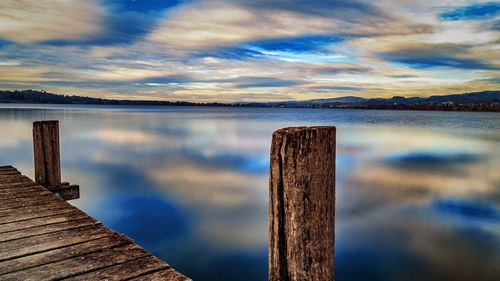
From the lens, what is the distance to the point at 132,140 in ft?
91.4

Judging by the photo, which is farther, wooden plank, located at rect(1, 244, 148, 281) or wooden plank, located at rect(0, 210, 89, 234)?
wooden plank, located at rect(0, 210, 89, 234)

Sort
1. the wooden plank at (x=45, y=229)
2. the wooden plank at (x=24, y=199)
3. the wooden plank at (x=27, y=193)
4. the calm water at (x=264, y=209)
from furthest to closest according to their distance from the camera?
the calm water at (x=264, y=209), the wooden plank at (x=27, y=193), the wooden plank at (x=24, y=199), the wooden plank at (x=45, y=229)

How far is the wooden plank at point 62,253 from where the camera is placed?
10.3 feet

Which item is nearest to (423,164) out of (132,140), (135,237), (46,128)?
(135,237)

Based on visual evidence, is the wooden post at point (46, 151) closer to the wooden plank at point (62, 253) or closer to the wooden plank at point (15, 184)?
the wooden plank at point (15, 184)

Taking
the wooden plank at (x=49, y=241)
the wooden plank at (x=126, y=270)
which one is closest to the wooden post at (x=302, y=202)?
the wooden plank at (x=126, y=270)

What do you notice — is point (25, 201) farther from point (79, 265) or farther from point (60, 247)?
point (79, 265)

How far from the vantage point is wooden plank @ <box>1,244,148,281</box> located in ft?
9.75

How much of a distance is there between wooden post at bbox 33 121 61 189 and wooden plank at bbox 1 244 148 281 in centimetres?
410

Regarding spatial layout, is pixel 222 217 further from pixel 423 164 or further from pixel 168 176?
pixel 423 164

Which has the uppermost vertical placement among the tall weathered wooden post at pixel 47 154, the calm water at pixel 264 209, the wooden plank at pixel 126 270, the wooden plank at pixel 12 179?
the tall weathered wooden post at pixel 47 154

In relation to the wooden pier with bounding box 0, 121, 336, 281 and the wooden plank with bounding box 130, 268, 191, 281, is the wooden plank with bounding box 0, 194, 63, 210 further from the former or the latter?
the wooden plank with bounding box 130, 268, 191, 281

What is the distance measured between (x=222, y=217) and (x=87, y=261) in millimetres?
6648

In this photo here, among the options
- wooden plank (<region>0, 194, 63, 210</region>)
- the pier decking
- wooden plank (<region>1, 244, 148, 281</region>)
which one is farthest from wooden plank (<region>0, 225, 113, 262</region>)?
wooden plank (<region>0, 194, 63, 210</region>)
